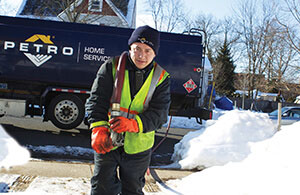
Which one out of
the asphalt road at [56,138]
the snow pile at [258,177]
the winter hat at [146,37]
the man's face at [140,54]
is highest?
the winter hat at [146,37]

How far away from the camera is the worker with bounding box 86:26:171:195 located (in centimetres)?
240

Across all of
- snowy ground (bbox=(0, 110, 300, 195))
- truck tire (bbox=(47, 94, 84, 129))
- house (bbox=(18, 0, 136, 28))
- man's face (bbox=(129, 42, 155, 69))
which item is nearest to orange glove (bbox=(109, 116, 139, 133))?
man's face (bbox=(129, 42, 155, 69))

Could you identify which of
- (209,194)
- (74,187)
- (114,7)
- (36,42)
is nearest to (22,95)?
(36,42)

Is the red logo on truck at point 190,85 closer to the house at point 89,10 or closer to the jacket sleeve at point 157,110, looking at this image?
the jacket sleeve at point 157,110

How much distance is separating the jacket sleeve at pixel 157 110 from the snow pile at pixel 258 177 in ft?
5.21

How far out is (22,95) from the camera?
28.7 feet

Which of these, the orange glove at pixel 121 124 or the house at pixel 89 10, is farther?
the house at pixel 89 10

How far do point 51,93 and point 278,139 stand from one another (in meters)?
6.18

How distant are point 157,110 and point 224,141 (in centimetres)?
340

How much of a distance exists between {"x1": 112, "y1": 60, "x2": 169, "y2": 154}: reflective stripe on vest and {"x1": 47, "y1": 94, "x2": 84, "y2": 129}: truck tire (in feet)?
20.3

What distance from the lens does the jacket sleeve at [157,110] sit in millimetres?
2422

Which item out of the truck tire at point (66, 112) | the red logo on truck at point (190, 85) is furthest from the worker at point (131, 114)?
the red logo on truck at point (190, 85)

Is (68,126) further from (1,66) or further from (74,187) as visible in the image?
(74,187)

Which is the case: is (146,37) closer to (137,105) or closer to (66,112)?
(137,105)
